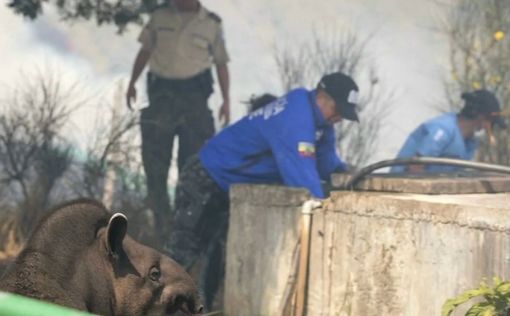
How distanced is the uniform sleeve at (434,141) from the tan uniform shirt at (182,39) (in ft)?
7.37

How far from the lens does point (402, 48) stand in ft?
41.2

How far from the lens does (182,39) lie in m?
8.95

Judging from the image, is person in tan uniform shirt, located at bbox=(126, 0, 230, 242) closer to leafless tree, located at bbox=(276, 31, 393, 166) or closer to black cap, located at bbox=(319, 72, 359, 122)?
leafless tree, located at bbox=(276, 31, 393, 166)

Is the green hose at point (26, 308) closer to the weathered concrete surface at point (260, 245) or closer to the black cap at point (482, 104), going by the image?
the weathered concrete surface at point (260, 245)

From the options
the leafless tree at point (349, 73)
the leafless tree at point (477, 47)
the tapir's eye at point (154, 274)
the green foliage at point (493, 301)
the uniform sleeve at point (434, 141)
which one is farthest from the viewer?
the leafless tree at point (477, 47)

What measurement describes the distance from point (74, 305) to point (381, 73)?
930 centimetres

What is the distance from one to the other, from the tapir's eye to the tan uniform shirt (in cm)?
561

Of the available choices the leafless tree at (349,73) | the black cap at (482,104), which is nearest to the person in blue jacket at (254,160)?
the black cap at (482,104)

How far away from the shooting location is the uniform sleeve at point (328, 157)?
684 centimetres

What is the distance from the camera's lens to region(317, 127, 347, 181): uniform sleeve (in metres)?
6.84

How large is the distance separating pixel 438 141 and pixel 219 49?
2.36 m

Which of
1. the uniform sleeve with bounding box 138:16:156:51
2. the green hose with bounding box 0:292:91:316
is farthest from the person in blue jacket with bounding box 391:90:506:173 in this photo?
the green hose with bounding box 0:292:91:316

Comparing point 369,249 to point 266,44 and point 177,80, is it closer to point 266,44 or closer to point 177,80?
point 177,80

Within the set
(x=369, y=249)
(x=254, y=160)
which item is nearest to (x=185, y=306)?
(x=369, y=249)
